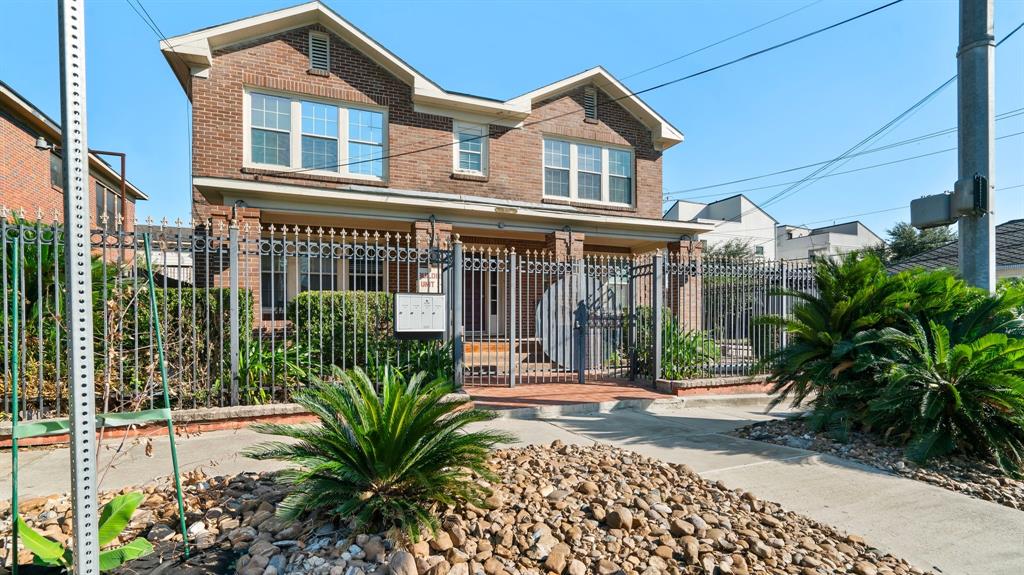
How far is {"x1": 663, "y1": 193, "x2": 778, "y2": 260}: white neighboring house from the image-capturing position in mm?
38688

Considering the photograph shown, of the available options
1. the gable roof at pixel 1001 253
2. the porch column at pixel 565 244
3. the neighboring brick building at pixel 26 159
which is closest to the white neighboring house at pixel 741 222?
the gable roof at pixel 1001 253

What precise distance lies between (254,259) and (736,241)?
34036 mm

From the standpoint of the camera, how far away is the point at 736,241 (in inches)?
1463

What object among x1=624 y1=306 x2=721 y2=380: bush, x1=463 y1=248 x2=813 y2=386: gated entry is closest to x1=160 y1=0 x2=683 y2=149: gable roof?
x1=463 y1=248 x2=813 y2=386: gated entry

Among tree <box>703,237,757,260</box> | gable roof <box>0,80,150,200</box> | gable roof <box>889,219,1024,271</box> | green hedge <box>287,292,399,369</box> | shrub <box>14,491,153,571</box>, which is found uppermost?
gable roof <box>0,80,150,200</box>

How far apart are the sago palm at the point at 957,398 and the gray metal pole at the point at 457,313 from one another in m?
5.10

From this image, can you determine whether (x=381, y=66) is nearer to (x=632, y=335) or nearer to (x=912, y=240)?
(x=632, y=335)

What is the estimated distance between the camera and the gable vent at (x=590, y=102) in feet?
50.3

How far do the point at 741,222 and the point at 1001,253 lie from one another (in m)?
22.1

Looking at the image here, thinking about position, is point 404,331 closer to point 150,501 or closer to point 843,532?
point 150,501

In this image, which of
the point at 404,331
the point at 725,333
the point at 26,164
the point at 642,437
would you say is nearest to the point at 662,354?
the point at 725,333

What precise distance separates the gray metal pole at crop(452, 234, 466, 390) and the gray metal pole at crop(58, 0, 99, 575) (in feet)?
18.9

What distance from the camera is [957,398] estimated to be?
4.65 metres

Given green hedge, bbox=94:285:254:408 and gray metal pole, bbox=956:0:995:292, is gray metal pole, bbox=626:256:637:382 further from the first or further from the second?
green hedge, bbox=94:285:254:408
